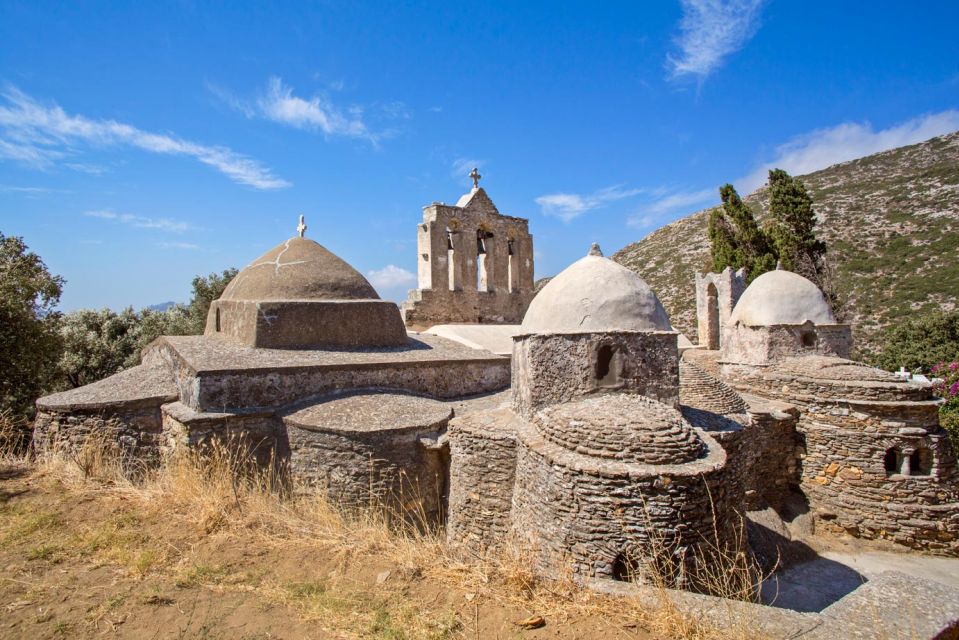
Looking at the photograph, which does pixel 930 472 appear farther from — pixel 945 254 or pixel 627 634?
pixel 945 254

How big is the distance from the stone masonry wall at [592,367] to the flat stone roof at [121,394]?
574cm

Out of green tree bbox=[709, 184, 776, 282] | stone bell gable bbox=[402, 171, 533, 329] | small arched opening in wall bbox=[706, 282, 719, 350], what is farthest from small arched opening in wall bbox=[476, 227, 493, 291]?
green tree bbox=[709, 184, 776, 282]

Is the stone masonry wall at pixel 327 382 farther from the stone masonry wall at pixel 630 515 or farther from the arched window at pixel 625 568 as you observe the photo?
the arched window at pixel 625 568

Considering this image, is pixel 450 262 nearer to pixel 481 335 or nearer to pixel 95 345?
pixel 481 335

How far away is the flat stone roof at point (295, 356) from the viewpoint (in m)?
8.03

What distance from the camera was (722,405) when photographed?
8305 millimetres

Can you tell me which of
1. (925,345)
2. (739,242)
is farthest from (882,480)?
(739,242)

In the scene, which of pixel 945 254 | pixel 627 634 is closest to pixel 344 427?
pixel 627 634

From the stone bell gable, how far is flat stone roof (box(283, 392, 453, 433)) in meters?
5.64

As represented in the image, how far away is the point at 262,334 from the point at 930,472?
38.3 feet

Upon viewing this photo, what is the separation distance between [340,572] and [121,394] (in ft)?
20.8

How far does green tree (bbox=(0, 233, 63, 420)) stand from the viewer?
9289 mm

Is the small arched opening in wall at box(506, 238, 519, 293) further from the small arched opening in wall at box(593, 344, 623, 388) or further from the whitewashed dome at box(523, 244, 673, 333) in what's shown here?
the small arched opening in wall at box(593, 344, 623, 388)

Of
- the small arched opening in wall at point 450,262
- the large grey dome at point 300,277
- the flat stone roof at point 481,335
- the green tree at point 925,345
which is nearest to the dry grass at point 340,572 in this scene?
the large grey dome at point 300,277
